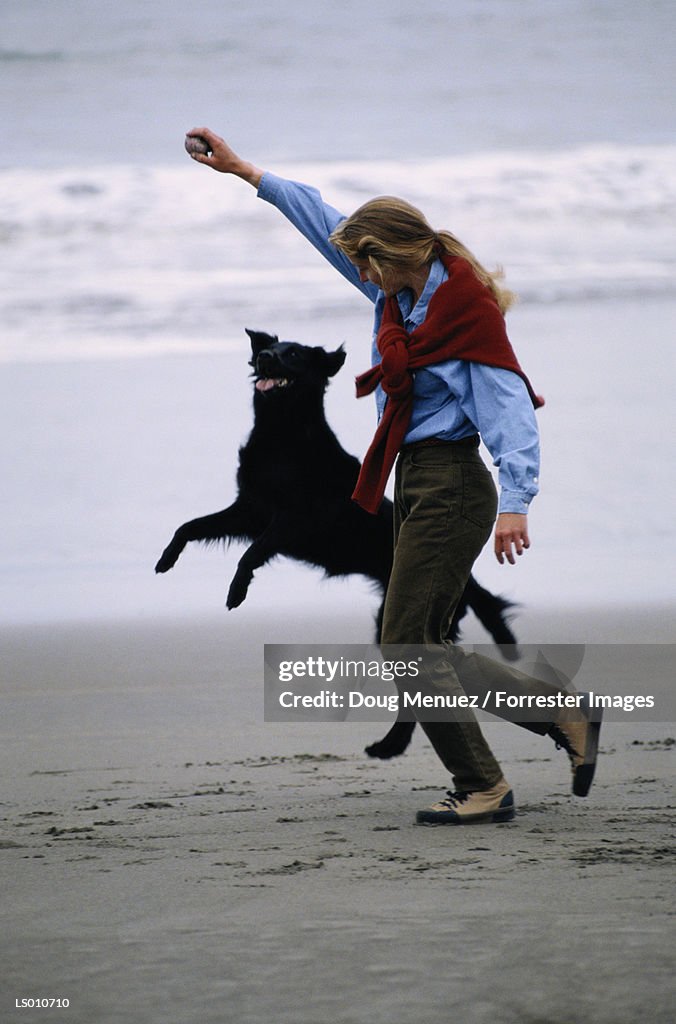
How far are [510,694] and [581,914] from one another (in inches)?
41.6

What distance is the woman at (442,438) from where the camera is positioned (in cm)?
303

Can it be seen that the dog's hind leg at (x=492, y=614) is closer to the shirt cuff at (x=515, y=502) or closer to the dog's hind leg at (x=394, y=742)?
the dog's hind leg at (x=394, y=742)

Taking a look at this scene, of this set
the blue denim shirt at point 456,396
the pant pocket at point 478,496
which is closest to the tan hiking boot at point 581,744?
the pant pocket at point 478,496

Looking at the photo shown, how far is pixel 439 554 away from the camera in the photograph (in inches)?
122

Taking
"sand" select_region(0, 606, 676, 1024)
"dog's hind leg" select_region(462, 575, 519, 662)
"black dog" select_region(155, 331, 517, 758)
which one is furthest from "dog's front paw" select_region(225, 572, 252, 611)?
"dog's hind leg" select_region(462, 575, 519, 662)

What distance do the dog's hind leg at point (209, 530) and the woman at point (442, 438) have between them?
42.2 inches

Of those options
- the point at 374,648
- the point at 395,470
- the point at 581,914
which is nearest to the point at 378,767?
the point at 374,648

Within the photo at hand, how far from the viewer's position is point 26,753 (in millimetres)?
4742

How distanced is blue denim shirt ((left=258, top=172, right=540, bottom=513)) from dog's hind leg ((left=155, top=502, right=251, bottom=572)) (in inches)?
41.6

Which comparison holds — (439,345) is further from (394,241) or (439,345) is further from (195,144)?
(195,144)

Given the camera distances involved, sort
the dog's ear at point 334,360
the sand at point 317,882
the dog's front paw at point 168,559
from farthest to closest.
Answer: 1. the dog's ear at point 334,360
2. the dog's front paw at point 168,559
3. the sand at point 317,882

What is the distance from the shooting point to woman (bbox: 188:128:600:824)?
303 centimetres

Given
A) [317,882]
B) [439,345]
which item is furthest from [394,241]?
[317,882]

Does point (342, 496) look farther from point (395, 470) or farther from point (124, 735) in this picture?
point (124, 735)
